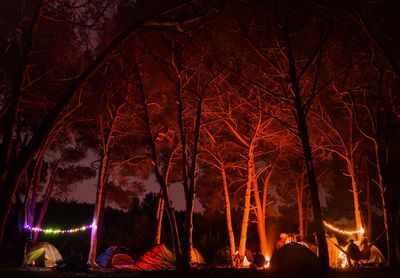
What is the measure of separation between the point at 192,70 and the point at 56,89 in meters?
4.45

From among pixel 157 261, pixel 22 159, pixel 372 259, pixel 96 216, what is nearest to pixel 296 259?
pixel 22 159

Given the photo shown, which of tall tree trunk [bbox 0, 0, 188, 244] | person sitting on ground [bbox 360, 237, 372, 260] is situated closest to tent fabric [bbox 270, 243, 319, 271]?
person sitting on ground [bbox 360, 237, 372, 260]

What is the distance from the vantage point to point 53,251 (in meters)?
15.4

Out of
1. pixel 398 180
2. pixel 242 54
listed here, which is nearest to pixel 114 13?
pixel 242 54

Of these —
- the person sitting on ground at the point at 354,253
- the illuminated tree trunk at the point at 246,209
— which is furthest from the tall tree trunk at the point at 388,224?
the illuminated tree trunk at the point at 246,209

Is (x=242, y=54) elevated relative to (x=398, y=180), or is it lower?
elevated

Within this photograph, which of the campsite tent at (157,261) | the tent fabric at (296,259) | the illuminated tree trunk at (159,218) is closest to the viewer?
the tent fabric at (296,259)

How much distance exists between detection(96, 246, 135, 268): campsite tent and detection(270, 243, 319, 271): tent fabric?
8212 millimetres

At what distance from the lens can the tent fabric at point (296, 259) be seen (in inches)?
348

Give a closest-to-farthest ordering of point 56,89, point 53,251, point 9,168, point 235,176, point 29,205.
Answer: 1. point 9,168
2. point 56,89
3. point 53,251
4. point 29,205
5. point 235,176

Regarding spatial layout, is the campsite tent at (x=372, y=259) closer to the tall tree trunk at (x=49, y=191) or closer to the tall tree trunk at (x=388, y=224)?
the tall tree trunk at (x=388, y=224)

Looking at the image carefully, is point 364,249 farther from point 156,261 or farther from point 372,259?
point 156,261

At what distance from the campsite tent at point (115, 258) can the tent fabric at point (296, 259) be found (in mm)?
8212

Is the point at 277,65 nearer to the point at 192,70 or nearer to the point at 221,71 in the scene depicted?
the point at 221,71
